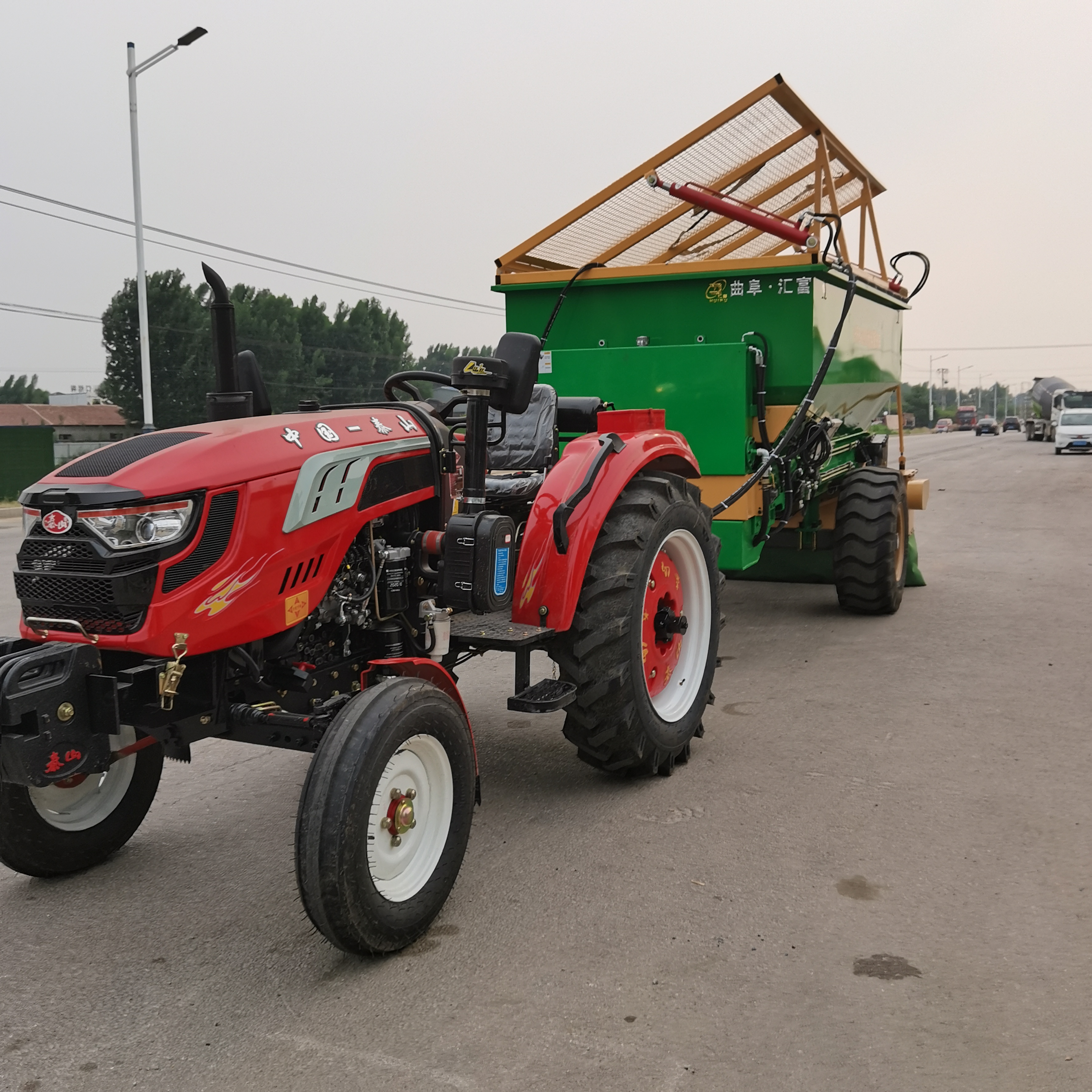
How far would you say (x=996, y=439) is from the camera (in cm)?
5009

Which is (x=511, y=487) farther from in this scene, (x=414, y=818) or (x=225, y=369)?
(x=414, y=818)

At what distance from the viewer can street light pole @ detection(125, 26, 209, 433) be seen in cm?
1930

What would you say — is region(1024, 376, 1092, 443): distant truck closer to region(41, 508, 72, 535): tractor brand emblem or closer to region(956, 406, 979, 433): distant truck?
region(41, 508, 72, 535): tractor brand emblem

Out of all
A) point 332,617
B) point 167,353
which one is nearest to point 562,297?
point 332,617

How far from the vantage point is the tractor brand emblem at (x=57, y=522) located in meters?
2.86

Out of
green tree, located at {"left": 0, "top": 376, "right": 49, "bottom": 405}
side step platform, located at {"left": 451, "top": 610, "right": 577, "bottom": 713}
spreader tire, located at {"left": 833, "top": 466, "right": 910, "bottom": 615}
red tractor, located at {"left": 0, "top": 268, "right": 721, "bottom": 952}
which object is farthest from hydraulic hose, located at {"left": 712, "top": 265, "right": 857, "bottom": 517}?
green tree, located at {"left": 0, "top": 376, "right": 49, "bottom": 405}

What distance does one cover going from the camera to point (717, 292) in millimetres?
6750

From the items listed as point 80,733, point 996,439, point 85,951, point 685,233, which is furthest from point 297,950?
point 996,439

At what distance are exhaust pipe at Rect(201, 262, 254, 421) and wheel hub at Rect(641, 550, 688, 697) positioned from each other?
169cm

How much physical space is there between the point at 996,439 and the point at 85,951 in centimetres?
5209

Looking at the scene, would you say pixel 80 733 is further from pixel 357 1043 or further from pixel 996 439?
pixel 996 439

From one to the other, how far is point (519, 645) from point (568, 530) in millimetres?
523

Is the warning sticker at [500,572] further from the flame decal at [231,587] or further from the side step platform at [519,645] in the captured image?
the flame decal at [231,587]

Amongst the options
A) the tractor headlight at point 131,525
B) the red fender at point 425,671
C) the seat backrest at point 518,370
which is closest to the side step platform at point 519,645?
the red fender at point 425,671
